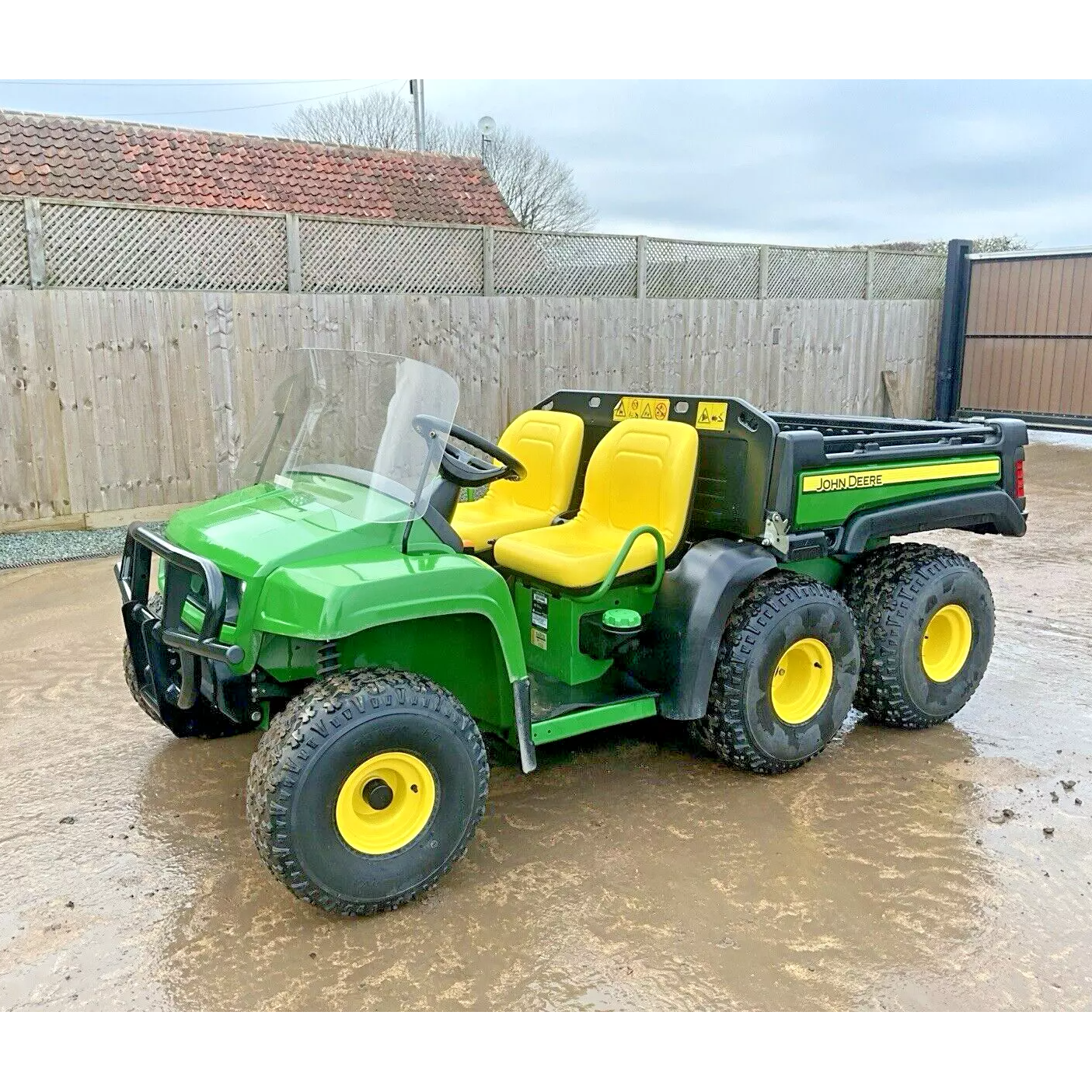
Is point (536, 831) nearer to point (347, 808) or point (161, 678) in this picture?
point (347, 808)

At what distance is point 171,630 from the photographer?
3205mm

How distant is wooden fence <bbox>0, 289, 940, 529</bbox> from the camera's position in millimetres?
8070

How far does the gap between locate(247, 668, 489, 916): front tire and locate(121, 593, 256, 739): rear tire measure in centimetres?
103

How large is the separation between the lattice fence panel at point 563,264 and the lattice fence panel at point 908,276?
15.8ft

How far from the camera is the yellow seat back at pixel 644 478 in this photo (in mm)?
4086

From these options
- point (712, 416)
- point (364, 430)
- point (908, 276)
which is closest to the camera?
point (364, 430)

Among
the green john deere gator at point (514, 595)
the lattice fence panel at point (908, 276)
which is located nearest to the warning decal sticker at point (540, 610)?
the green john deere gator at point (514, 595)

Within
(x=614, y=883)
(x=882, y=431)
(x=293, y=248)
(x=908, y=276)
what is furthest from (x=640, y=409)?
(x=908, y=276)

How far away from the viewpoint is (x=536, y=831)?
367cm

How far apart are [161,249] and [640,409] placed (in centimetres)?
599

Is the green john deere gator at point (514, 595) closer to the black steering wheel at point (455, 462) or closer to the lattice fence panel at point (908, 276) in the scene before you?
the black steering wheel at point (455, 462)

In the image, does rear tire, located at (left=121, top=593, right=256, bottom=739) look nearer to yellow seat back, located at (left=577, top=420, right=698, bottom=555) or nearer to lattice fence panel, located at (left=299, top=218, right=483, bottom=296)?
yellow seat back, located at (left=577, top=420, right=698, bottom=555)

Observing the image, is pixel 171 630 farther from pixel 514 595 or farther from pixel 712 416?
pixel 712 416

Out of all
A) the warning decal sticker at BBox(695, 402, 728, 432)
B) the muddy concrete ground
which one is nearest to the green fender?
the muddy concrete ground
